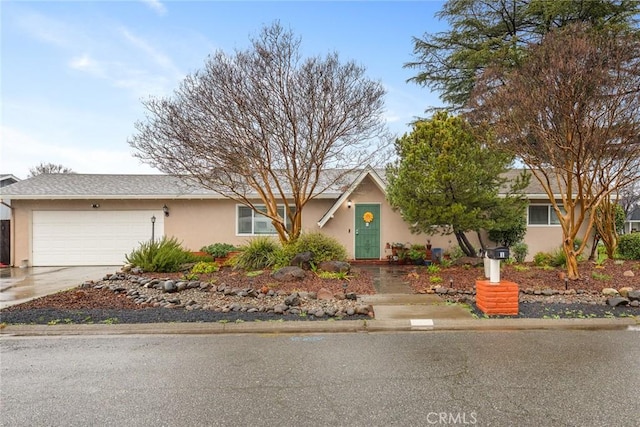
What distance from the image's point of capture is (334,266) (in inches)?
374

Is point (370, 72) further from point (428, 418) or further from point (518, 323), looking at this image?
point (428, 418)

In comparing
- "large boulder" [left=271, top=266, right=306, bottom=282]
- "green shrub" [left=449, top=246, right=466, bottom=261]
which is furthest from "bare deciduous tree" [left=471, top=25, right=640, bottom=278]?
"large boulder" [left=271, top=266, right=306, bottom=282]

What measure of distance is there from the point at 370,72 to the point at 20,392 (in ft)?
32.4

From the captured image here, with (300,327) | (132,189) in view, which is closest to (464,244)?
(300,327)

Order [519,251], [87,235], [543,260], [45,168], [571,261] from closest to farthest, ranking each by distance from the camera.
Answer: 1. [571,261]
2. [543,260]
3. [519,251]
4. [87,235]
5. [45,168]

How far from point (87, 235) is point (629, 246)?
19040 millimetres

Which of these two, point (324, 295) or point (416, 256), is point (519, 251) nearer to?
point (416, 256)

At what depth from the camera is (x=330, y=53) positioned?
975cm

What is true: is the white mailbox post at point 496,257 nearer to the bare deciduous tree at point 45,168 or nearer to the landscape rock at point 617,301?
the landscape rock at point 617,301

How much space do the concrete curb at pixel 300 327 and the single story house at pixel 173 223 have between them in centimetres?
781

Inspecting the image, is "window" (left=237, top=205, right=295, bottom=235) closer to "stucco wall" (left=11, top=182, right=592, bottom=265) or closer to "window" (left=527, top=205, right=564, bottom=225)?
"stucco wall" (left=11, top=182, right=592, bottom=265)

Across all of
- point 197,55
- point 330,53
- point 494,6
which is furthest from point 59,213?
point 494,6

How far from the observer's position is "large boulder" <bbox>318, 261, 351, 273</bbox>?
30.9 feet

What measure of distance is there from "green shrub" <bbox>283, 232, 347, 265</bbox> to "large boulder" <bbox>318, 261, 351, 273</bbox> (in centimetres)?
27
